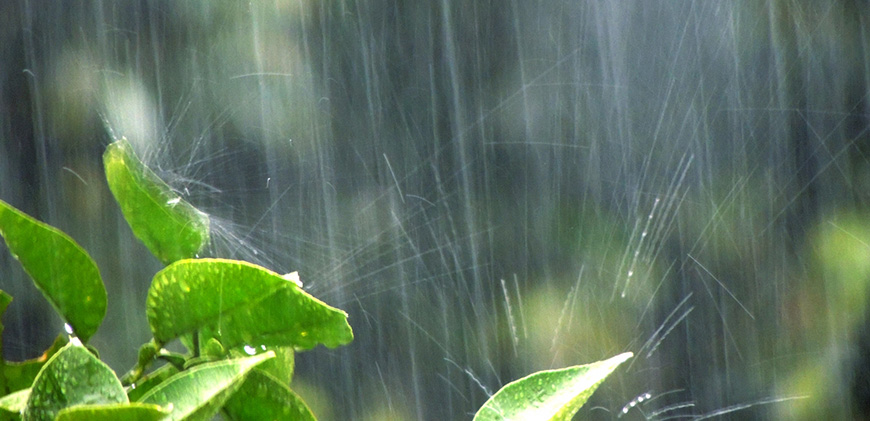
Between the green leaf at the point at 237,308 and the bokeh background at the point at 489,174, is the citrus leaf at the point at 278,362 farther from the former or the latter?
the bokeh background at the point at 489,174

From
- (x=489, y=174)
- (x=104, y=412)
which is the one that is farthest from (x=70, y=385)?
(x=489, y=174)

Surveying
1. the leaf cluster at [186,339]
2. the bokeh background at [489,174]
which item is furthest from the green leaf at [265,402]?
the bokeh background at [489,174]

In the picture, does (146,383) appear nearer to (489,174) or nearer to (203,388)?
(203,388)

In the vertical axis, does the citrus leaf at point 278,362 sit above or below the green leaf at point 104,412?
below

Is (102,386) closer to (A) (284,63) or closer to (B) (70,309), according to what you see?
(B) (70,309)

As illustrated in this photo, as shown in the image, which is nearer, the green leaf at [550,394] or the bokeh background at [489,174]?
the green leaf at [550,394]
